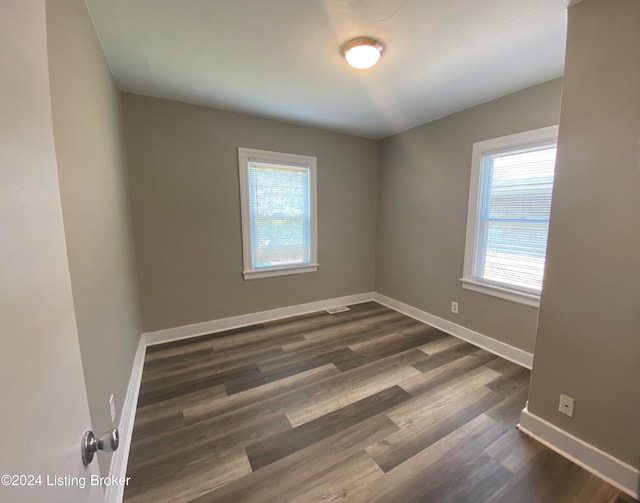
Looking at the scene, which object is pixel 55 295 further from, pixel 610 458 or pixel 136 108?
pixel 136 108

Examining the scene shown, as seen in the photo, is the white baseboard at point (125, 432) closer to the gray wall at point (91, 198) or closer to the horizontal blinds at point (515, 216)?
the gray wall at point (91, 198)

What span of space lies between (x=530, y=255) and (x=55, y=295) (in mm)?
3072

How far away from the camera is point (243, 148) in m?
3.05

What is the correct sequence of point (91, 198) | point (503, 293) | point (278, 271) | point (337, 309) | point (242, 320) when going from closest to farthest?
point (91, 198) → point (503, 293) → point (242, 320) → point (278, 271) → point (337, 309)

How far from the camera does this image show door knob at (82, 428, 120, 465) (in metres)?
0.59

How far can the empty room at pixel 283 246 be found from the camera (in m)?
0.56

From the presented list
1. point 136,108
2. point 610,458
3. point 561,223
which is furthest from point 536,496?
point 136,108

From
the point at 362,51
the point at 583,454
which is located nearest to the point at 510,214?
the point at 583,454

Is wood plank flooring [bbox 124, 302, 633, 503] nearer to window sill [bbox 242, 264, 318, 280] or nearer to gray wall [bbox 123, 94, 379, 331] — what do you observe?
gray wall [bbox 123, 94, 379, 331]

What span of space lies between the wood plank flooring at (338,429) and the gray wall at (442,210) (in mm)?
437

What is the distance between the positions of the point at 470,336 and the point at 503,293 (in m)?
0.63

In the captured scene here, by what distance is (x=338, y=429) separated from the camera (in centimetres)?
175

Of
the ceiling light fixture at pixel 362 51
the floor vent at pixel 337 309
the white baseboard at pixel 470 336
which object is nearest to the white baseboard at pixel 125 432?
the floor vent at pixel 337 309

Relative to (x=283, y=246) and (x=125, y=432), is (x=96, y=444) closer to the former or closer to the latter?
(x=125, y=432)
